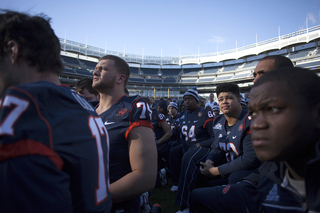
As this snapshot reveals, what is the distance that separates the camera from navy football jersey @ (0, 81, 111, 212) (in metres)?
0.70

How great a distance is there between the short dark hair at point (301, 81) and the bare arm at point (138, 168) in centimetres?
113

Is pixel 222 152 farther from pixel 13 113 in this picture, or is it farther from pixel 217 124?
pixel 13 113

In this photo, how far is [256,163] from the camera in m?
2.26

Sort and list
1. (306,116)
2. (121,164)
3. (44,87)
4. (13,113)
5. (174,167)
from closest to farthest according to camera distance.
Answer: (13,113), (44,87), (306,116), (121,164), (174,167)

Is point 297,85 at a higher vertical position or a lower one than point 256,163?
higher

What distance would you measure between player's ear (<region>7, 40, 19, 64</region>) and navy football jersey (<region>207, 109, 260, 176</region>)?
8.15ft

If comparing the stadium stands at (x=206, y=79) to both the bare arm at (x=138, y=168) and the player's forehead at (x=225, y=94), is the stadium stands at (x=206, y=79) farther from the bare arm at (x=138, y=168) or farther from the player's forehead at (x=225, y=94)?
the bare arm at (x=138, y=168)

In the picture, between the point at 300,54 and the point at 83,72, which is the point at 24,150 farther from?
the point at 300,54

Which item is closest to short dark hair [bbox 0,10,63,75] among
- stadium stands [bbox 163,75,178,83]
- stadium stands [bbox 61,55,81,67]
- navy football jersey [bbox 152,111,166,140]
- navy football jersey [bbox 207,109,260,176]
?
navy football jersey [bbox 207,109,260,176]

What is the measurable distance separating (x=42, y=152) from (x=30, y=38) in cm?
63

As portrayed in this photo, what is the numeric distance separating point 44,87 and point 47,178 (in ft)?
1.34

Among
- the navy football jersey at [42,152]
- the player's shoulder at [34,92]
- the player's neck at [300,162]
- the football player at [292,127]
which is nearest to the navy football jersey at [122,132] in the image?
the navy football jersey at [42,152]

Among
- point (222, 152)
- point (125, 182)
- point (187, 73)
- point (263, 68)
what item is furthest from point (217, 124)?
point (187, 73)

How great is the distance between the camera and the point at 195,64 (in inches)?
1789
